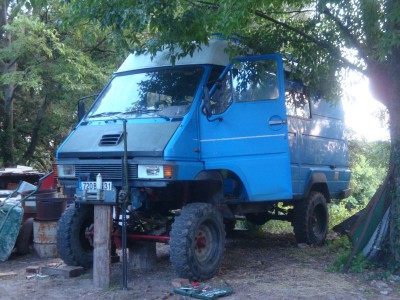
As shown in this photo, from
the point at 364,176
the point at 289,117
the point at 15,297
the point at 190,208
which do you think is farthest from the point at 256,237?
the point at 364,176

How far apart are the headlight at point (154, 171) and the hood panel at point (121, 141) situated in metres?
0.15

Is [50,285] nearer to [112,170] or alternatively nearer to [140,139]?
[112,170]

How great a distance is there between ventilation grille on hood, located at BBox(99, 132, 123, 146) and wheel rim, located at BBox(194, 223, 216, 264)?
1.48m

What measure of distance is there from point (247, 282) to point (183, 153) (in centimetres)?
176

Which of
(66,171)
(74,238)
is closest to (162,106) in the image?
(66,171)

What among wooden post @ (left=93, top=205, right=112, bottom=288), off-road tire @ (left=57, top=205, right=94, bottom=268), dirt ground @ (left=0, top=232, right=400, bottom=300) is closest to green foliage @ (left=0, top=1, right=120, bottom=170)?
off-road tire @ (left=57, top=205, right=94, bottom=268)

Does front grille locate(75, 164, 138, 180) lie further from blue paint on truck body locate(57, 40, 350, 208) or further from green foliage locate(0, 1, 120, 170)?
green foliage locate(0, 1, 120, 170)

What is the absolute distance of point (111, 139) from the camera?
22.6 feet

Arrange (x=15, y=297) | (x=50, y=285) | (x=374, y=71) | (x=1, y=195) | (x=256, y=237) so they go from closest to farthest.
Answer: (x=15, y=297) < (x=50, y=285) < (x=374, y=71) < (x=1, y=195) < (x=256, y=237)

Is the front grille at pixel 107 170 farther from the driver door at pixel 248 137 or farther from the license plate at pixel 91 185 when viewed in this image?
the driver door at pixel 248 137

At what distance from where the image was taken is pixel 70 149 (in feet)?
23.3

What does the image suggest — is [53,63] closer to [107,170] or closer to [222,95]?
[222,95]

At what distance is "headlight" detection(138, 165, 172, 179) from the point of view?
642cm

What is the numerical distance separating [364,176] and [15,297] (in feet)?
57.1
